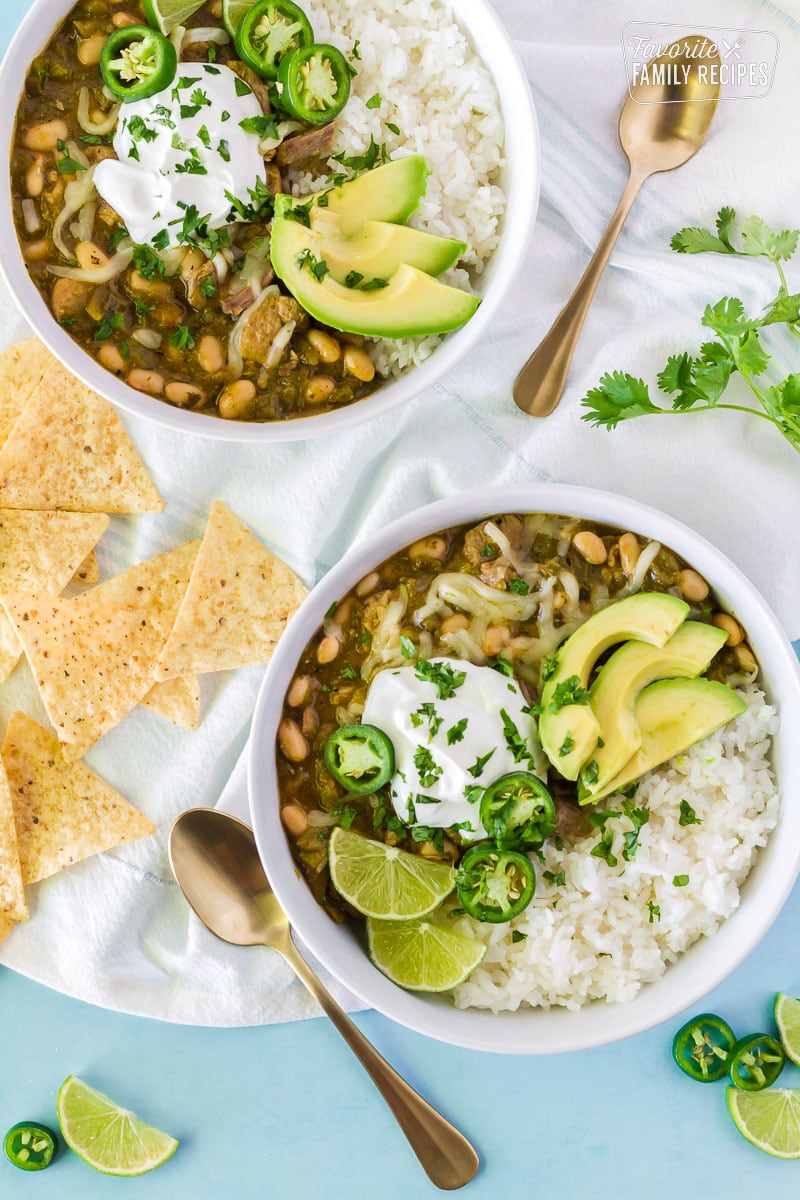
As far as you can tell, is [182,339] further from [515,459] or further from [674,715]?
[674,715]

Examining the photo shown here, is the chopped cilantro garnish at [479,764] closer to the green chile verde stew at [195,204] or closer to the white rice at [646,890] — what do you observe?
the white rice at [646,890]

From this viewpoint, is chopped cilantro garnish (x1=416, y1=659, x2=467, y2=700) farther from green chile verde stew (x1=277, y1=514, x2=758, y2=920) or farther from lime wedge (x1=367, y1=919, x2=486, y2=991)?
lime wedge (x1=367, y1=919, x2=486, y2=991)

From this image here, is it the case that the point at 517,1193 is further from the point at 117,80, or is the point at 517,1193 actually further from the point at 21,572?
the point at 117,80

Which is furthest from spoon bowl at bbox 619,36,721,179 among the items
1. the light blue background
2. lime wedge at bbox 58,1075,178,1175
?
lime wedge at bbox 58,1075,178,1175

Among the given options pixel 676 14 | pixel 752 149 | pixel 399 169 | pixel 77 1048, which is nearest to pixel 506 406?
pixel 399 169

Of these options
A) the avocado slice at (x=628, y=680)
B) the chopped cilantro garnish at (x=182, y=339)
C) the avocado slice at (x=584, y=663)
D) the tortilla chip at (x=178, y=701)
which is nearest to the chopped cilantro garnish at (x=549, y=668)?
the avocado slice at (x=584, y=663)

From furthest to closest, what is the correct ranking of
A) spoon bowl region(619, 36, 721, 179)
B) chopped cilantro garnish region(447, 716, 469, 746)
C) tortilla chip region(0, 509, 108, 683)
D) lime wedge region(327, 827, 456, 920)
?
tortilla chip region(0, 509, 108, 683), spoon bowl region(619, 36, 721, 179), lime wedge region(327, 827, 456, 920), chopped cilantro garnish region(447, 716, 469, 746)
